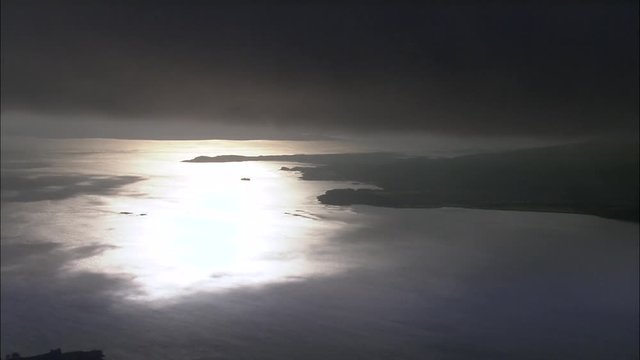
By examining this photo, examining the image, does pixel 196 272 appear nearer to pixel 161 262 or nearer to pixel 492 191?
pixel 161 262

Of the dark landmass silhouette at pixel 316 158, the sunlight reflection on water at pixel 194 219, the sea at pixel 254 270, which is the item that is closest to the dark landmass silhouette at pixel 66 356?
the sea at pixel 254 270

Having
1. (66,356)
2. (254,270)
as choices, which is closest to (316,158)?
(254,270)

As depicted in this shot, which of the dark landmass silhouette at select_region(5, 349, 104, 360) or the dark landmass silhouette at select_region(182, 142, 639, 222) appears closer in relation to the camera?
the dark landmass silhouette at select_region(5, 349, 104, 360)

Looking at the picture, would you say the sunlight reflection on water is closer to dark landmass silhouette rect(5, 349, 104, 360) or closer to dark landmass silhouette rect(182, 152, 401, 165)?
dark landmass silhouette rect(182, 152, 401, 165)

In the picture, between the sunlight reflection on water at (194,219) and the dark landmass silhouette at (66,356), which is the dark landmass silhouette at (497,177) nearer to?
the sunlight reflection on water at (194,219)

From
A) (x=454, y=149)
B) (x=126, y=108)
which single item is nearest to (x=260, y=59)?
(x=126, y=108)

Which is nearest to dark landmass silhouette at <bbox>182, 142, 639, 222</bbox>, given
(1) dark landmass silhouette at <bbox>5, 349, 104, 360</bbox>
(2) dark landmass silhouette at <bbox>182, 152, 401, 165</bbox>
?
(2) dark landmass silhouette at <bbox>182, 152, 401, 165</bbox>
